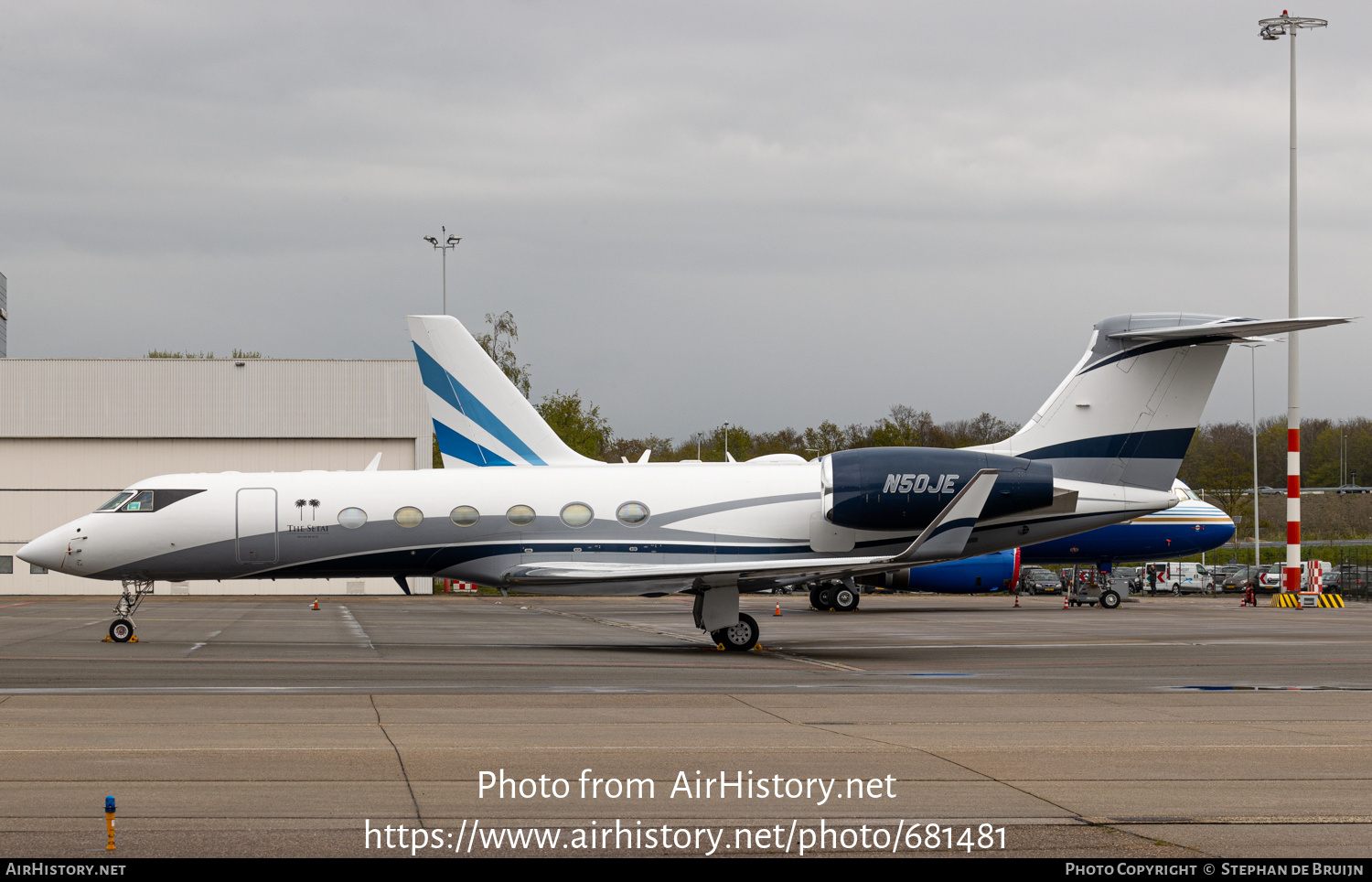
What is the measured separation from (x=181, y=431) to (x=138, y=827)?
44973mm

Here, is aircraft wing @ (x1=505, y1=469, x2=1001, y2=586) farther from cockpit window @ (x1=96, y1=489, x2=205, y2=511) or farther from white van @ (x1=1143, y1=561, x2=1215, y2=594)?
white van @ (x1=1143, y1=561, x2=1215, y2=594)

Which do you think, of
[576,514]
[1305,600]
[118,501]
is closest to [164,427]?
[118,501]

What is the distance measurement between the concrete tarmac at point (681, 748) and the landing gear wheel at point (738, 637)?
562mm

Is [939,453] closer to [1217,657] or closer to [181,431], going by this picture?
[1217,657]

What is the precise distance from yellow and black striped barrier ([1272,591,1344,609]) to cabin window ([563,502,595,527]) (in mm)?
27750

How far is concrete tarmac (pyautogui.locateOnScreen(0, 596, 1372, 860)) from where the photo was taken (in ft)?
24.1

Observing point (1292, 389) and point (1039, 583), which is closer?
point (1292, 389)

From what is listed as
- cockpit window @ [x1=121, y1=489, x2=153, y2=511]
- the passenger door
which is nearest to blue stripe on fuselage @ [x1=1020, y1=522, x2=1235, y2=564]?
the passenger door

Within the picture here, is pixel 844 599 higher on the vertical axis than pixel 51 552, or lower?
lower

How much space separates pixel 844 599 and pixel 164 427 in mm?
28707

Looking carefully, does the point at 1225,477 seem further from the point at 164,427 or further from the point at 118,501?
the point at 118,501

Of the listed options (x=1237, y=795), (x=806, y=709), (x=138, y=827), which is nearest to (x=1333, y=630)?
(x=806, y=709)

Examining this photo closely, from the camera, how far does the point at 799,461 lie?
23266mm

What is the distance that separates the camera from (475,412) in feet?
80.1
